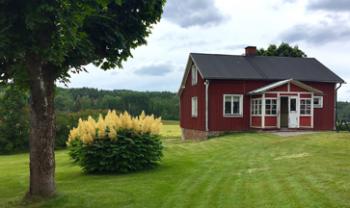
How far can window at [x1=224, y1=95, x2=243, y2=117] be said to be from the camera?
2536 centimetres

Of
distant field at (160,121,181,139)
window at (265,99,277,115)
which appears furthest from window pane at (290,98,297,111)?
distant field at (160,121,181,139)

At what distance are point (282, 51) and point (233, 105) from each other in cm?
1847

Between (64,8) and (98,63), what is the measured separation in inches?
110

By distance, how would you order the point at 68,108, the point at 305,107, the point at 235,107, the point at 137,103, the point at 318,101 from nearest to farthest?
the point at 305,107, the point at 235,107, the point at 318,101, the point at 68,108, the point at 137,103

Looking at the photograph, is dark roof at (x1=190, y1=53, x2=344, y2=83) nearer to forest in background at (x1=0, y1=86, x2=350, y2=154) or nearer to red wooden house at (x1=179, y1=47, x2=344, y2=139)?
red wooden house at (x1=179, y1=47, x2=344, y2=139)

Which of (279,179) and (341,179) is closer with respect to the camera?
(341,179)

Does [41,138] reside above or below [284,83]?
below

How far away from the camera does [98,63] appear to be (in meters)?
8.31

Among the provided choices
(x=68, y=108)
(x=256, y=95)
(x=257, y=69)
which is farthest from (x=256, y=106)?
(x=68, y=108)

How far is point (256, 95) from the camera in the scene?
2494 centimetres

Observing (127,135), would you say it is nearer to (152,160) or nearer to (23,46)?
(152,160)

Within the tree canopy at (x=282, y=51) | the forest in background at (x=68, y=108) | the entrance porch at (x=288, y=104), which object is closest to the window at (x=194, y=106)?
the entrance porch at (x=288, y=104)

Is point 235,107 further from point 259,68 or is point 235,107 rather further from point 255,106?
point 259,68

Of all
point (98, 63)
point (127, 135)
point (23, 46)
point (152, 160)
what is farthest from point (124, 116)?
point (23, 46)
